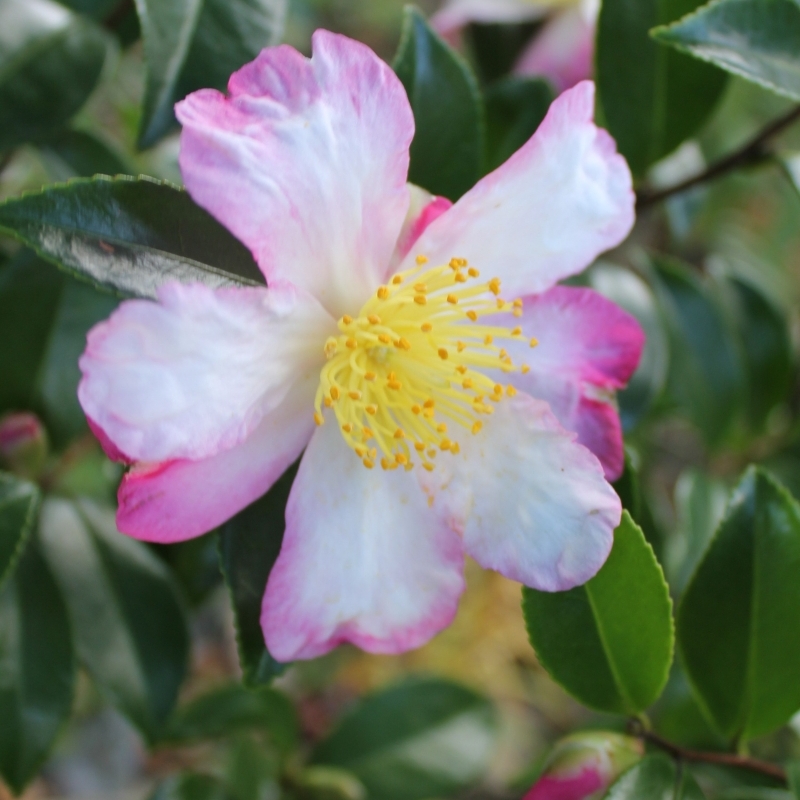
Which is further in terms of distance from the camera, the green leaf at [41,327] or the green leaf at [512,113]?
the green leaf at [512,113]

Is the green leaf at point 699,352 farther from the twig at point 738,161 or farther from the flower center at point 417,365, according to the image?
the flower center at point 417,365

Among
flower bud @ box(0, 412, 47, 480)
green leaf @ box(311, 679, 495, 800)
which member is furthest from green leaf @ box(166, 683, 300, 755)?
flower bud @ box(0, 412, 47, 480)

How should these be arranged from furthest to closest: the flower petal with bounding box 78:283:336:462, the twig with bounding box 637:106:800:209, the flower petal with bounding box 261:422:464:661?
the twig with bounding box 637:106:800:209
the flower petal with bounding box 261:422:464:661
the flower petal with bounding box 78:283:336:462

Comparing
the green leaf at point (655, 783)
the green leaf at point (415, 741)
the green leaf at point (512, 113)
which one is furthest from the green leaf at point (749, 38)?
the green leaf at point (415, 741)

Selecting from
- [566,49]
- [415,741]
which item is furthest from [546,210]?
[415,741]

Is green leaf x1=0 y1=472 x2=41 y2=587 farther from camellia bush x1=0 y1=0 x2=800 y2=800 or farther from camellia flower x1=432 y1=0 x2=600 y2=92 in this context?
camellia flower x1=432 y1=0 x2=600 y2=92

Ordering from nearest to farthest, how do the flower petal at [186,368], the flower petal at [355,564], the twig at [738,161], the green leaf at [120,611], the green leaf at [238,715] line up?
1. the flower petal at [186,368]
2. the flower petal at [355,564]
3. the green leaf at [120,611]
4. the twig at [738,161]
5. the green leaf at [238,715]

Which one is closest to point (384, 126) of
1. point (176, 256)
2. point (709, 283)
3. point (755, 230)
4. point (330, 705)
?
point (176, 256)
